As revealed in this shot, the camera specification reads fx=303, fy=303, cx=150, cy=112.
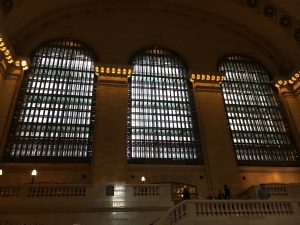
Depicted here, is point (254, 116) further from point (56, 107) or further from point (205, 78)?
point (56, 107)

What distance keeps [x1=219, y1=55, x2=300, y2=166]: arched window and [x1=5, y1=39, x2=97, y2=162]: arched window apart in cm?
1010

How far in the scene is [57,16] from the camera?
24062 mm

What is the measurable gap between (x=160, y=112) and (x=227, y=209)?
448 inches

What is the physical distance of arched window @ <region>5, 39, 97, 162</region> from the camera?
18.3 m

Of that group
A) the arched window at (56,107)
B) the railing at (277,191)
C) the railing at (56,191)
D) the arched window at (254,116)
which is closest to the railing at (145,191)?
the railing at (56,191)

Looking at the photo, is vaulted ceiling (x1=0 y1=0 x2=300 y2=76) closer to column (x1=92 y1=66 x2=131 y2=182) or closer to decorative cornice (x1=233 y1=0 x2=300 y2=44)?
decorative cornice (x1=233 y1=0 x2=300 y2=44)

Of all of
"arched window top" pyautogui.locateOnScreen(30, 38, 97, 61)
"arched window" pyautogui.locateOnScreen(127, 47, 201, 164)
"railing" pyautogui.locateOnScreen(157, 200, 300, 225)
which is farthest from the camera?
"arched window top" pyautogui.locateOnScreen(30, 38, 97, 61)

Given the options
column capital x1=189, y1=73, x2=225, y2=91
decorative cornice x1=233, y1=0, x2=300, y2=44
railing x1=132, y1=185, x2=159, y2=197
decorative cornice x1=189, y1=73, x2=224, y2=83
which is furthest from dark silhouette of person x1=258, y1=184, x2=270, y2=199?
decorative cornice x1=233, y1=0, x2=300, y2=44

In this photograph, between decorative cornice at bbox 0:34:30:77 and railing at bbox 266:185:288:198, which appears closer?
railing at bbox 266:185:288:198

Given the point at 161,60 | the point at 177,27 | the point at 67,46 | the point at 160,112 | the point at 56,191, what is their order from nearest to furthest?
the point at 56,191 < the point at 160,112 < the point at 67,46 < the point at 161,60 < the point at 177,27

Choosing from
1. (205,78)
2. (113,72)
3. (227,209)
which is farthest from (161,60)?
(227,209)

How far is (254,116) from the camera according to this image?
2217 centimetres

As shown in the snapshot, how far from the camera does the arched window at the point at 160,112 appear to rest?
1941cm

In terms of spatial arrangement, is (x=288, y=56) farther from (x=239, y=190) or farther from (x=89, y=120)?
(x=89, y=120)
